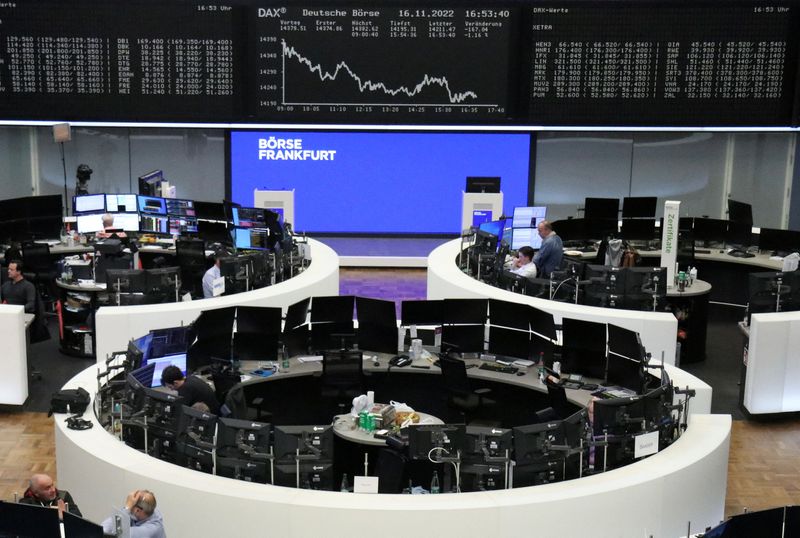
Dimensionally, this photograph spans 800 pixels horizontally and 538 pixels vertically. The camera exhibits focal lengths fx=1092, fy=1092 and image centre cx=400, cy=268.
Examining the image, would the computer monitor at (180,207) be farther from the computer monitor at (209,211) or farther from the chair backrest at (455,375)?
the chair backrest at (455,375)

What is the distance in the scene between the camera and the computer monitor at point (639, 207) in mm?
15008

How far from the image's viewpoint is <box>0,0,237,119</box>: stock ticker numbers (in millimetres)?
15281

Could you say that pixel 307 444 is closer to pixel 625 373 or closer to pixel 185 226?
pixel 625 373

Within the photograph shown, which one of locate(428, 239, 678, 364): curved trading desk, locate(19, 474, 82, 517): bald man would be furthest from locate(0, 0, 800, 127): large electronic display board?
locate(19, 474, 82, 517): bald man

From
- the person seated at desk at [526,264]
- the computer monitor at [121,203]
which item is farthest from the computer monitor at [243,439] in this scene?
the computer monitor at [121,203]

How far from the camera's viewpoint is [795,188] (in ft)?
56.2

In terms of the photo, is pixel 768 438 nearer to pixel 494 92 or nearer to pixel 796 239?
pixel 796 239

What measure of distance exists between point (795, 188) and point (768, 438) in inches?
308

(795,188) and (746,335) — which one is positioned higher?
(795,188)

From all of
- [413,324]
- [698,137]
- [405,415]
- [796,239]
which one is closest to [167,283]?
[413,324]

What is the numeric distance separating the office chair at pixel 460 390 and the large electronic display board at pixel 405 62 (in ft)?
22.3

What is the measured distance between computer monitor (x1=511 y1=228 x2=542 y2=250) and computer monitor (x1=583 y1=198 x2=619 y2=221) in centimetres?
104

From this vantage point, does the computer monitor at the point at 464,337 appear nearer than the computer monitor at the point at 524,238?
Yes

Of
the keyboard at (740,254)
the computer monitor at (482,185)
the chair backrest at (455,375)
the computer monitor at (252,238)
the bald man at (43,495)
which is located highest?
the computer monitor at (482,185)
